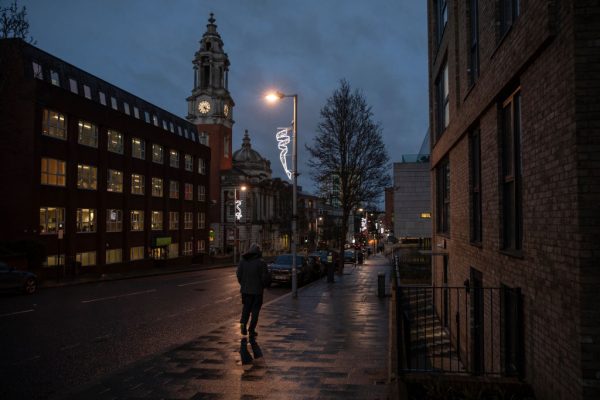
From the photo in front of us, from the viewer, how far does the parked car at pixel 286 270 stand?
24781 mm

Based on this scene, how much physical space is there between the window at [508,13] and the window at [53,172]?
1165 inches

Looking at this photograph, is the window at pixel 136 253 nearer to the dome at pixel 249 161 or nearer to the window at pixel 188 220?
the window at pixel 188 220

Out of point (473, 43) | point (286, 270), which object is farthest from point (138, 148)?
point (473, 43)

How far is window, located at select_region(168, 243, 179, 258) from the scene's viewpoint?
47.9 m

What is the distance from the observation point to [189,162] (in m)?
52.1

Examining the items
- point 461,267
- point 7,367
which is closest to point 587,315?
point 461,267

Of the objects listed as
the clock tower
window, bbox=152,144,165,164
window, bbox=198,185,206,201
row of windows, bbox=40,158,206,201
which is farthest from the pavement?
the clock tower

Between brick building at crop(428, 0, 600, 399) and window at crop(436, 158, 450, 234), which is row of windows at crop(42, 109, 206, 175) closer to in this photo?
window at crop(436, 158, 450, 234)

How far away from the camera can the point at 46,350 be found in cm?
974

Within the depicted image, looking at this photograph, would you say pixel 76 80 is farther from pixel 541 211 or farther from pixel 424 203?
pixel 541 211

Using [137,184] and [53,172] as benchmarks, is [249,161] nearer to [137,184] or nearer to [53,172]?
[137,184]

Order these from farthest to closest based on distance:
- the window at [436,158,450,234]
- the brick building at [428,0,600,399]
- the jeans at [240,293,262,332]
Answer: the window at [436,158,450,234], the jeans at [240,293,262,332], the brick building at [428,0,600,399]

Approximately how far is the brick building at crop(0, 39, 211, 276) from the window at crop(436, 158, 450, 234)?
1910cm

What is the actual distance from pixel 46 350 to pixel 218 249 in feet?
225
